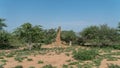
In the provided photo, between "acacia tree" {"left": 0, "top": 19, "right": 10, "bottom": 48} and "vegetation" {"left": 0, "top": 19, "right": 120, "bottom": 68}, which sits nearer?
"vegetation" {"left": 0, "top": 19, "right": 120, "bottom": 68}

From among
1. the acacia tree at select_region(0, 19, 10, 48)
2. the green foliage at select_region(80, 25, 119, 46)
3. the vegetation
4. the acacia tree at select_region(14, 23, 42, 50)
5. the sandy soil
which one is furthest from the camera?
the green foliage at select_region(80, 25, 119, 46)

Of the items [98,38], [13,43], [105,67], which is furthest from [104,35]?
[105,67]

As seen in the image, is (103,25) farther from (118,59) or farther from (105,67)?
(105,67)

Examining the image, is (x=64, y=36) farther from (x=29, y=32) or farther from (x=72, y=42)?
(x=29, y=32)

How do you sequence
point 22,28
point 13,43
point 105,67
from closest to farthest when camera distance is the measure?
point 105,67 < point 22,28 < point 13,43

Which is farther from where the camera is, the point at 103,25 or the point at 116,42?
the point at 103,25

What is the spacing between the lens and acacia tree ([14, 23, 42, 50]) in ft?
85.6

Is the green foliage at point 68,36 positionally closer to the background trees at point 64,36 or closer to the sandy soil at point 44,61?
the background trees at point 64,36

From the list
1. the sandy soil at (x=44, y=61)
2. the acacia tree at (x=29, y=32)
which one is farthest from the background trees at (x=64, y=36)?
the sandy soil at (x=44, y=61)

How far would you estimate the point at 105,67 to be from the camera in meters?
14.7

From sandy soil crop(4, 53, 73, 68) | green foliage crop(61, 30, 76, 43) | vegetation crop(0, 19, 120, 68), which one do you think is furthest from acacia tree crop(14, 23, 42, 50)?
green foliage crop(61, 30, 76, 43)

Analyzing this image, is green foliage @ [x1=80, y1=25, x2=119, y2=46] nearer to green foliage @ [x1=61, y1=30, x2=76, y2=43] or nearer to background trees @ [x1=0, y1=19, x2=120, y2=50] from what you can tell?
background trees @ [x1=0, y1=19, x2=120, y2=50]

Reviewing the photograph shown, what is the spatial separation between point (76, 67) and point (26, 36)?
1243cm

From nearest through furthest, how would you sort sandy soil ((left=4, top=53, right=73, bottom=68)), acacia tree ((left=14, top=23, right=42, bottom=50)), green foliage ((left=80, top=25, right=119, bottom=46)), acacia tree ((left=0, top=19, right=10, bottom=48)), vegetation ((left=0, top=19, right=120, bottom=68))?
sandy soil ((left=4, top=53, right=73, bottom=68))
vegetation ((left=0, top=19, right=120, bottom=68))
acacia tree ((left=14, top=23, right=42, bottom=50))
acacia tree ((left=0, top=19, right=10, bottom=48))
green foliage ((left=80, top=25, right=119, bottom=46))
